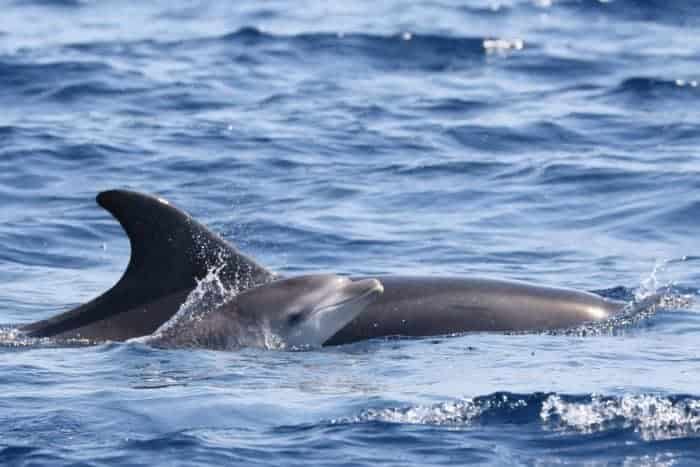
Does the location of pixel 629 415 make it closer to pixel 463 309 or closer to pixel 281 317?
pixel 463 309

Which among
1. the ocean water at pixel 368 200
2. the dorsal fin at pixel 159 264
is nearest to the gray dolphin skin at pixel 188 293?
the dorsal fin at pixel 159 264

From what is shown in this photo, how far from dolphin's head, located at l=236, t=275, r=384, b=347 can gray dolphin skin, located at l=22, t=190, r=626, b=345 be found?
18 millimetres

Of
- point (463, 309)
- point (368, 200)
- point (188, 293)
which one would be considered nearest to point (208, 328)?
point (188, 293)

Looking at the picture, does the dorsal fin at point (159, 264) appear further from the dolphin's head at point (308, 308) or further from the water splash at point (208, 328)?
the dolphin's head at point (308, 308)

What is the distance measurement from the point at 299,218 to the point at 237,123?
484 centimetres

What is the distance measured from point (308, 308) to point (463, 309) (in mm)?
1210

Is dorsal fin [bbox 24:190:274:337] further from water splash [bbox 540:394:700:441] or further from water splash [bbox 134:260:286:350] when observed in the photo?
water splash [bbox 540:394:700:441]

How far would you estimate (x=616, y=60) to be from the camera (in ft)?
85.5

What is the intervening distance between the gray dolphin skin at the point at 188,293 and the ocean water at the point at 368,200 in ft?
0.82

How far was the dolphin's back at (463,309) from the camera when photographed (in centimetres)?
1208

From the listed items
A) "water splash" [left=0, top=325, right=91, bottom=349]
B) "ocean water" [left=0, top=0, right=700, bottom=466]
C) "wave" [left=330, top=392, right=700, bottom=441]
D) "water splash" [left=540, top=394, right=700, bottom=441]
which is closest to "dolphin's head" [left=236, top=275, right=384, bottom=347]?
"ocean water" [left=0, top=0, right=700, bottom=466]

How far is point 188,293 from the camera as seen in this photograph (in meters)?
12.1

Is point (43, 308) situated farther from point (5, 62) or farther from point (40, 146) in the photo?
point (5, 62)

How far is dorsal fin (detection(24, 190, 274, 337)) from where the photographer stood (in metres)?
11.9
